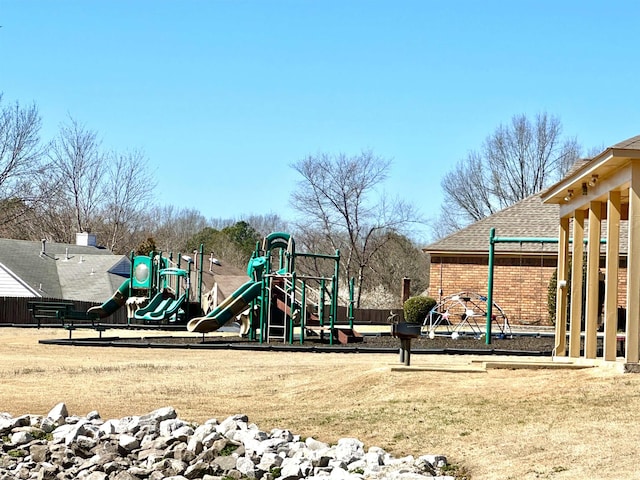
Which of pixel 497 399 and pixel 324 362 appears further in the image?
pixel 324 362

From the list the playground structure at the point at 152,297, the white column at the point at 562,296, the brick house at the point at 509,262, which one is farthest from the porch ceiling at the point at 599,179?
the brick house at the point at 509,262

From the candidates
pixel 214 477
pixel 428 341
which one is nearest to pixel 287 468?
pixel 214 477

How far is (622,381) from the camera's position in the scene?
1218 cm

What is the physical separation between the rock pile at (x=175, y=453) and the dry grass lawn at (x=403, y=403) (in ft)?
1.77

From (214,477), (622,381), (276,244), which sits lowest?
(214,477)

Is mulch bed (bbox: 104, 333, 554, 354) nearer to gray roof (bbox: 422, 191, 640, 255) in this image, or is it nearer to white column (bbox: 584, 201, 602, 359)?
white column (bbox: 584, 201, 602, 359)

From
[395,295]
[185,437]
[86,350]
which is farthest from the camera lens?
[395,295]

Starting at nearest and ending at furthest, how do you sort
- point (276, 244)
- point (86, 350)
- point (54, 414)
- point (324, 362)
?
1. point (54, 414)
2. point (324, 362)
3. point (86, 350)
4. point (276, 244)

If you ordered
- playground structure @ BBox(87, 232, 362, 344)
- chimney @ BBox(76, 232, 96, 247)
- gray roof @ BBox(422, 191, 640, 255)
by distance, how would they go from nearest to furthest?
playground structure @ BBox(87, 232, 362, 344) → gray roof @ BBox(422, 191, 640, 255) → chimney @ BBox(76, 232, 96, 247)

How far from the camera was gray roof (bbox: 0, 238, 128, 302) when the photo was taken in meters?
45.1

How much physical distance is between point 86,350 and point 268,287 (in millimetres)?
→ 5000

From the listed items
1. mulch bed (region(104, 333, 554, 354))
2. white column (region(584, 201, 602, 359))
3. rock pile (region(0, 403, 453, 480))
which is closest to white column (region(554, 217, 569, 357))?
white column (region(584, 201, 602, 359))

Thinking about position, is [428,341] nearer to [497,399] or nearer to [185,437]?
[497,399]

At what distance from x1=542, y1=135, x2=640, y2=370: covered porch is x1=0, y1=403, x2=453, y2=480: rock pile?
4.47 meters
